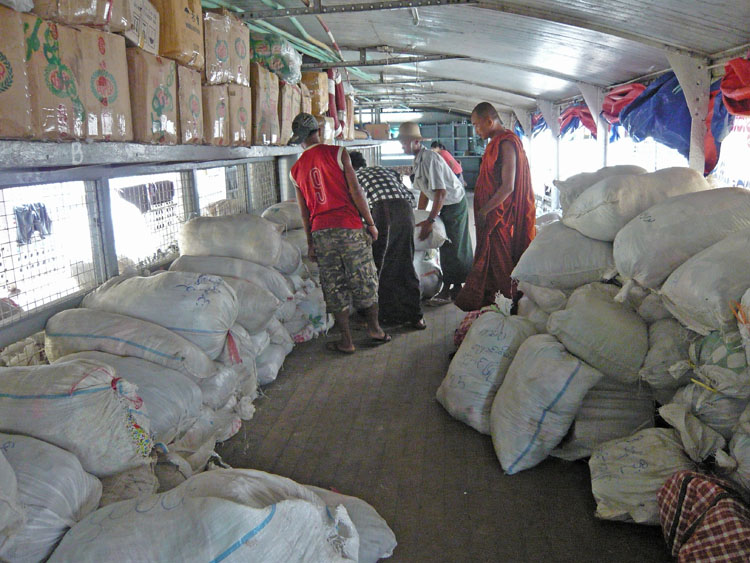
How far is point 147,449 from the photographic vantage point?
6.20 feet

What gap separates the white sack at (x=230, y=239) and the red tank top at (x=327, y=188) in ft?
1.45

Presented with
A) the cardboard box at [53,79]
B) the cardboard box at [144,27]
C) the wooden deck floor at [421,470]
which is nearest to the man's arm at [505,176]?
the wooden deck floor at [421,470]

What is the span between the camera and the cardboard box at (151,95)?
2455 mm

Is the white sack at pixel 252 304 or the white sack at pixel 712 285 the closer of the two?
the white sack at pixel 712 285

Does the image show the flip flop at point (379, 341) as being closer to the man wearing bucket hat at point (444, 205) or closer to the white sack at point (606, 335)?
the man wearing bucket hat at point (444, 205)

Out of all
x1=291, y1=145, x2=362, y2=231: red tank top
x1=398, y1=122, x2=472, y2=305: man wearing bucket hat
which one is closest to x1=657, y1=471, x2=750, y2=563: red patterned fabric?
x1=291, y1=145, x2=362, y2=231: red tank top

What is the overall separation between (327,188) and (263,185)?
191 cm

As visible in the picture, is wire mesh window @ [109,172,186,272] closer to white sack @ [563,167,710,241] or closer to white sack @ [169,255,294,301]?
white sack @ [169,255,294,301]

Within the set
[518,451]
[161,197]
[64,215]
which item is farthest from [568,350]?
[161,197]

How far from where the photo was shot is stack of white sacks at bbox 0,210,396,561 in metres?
1.38

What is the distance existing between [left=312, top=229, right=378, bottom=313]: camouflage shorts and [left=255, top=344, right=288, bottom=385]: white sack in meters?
0.57

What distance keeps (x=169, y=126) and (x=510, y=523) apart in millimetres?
2196

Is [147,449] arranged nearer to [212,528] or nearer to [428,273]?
[212,528]

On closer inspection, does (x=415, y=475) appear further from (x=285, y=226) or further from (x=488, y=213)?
(x=285, y=226)
